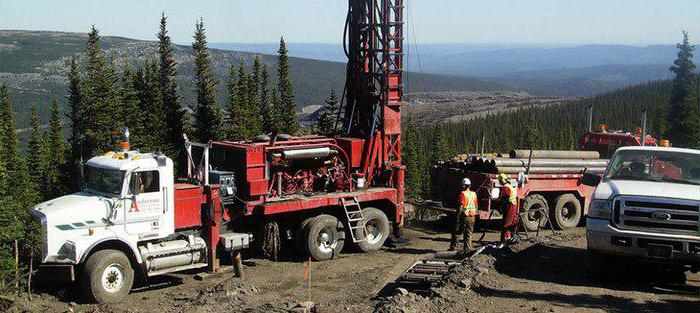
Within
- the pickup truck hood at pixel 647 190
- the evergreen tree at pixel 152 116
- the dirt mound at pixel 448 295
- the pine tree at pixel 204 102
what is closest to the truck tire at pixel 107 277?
the dirt mound at pixel 448 295

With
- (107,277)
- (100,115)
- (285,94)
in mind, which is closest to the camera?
(107,277)

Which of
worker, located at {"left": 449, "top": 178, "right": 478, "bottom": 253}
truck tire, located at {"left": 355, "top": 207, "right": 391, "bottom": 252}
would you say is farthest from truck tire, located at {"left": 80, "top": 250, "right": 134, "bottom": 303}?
worker, located at {"left": 449, "top": 178, "right": 478, "bottom": 253}

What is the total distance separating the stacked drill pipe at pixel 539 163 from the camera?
2023 cm

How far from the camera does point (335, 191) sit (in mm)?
18578

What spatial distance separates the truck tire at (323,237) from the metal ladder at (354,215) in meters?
0.28

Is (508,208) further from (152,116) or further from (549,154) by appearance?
(152,116)

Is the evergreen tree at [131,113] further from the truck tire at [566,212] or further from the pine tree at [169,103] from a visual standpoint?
the truck tire at [566,212]

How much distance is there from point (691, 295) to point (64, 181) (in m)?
59.0

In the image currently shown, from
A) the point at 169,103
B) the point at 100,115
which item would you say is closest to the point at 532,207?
the point at 100,115

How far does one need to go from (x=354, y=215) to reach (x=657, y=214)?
8.46m

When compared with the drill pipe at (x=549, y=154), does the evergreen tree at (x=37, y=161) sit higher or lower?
lower

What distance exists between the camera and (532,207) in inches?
830

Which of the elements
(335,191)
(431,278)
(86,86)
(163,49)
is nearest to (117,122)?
(86,86)

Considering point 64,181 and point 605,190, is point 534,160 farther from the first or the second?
point 64,181
